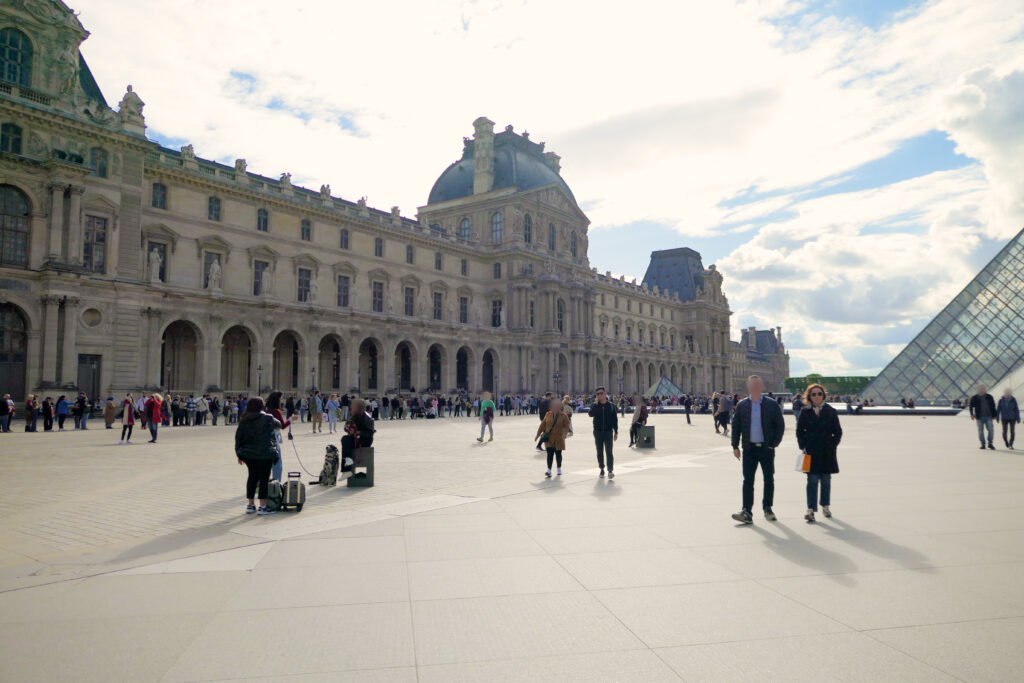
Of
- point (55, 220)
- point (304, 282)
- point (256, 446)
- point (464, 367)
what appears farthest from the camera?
point (464, 367)

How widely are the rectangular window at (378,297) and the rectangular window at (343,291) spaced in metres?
2.79

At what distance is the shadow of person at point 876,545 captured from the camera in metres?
6.19

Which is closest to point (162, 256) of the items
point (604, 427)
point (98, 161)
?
point (98, 161)

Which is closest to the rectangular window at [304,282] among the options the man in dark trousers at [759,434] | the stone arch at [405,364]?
the stone arch at [405,364]

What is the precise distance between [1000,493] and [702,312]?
95.0 m

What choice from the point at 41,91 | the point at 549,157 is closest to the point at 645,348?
the point at 549,157

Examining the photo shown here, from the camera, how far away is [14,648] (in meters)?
4.28

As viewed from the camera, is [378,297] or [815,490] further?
[378,297]

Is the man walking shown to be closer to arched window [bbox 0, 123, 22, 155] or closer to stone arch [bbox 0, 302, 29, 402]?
stone arch [bbox 0, 302, 29, 402]

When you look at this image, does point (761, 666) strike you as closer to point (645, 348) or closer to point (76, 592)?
point (76, 592)

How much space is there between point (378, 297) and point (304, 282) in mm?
6838

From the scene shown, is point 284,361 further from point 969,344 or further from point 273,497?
point 969,344

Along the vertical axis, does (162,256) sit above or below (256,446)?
above

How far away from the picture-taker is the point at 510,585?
5.59 metres
